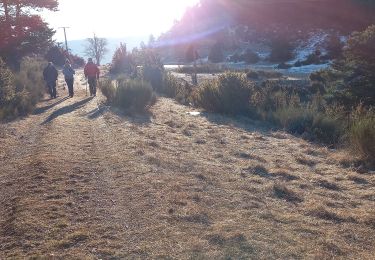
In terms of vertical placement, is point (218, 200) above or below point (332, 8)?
below

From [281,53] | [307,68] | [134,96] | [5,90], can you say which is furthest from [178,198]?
[281,53]

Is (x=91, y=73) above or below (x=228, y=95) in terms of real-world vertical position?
above

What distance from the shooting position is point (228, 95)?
14.5 m

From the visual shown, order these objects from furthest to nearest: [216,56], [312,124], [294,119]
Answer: [216,56] → [294,119] → [312,124]

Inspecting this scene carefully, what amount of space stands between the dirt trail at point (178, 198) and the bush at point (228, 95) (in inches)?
157

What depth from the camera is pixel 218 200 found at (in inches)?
228

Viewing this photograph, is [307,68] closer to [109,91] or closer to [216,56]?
[216,56]

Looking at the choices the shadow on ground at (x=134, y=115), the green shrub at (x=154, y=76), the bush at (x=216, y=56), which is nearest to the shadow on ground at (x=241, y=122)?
the shadow on ground at (x=134, y=115)

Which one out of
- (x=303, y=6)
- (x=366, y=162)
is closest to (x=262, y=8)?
(x=303, y=6)

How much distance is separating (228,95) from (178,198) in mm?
8970

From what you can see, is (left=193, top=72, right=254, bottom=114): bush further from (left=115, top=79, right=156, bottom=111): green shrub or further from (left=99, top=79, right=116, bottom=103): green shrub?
(left=99, top=79, right=116, bottom=103): green shrub

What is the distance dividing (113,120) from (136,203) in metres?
6.71

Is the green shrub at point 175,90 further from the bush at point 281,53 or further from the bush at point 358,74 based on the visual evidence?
the bush at point 281,53

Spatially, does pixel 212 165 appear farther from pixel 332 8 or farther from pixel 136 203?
pixel 332 8
